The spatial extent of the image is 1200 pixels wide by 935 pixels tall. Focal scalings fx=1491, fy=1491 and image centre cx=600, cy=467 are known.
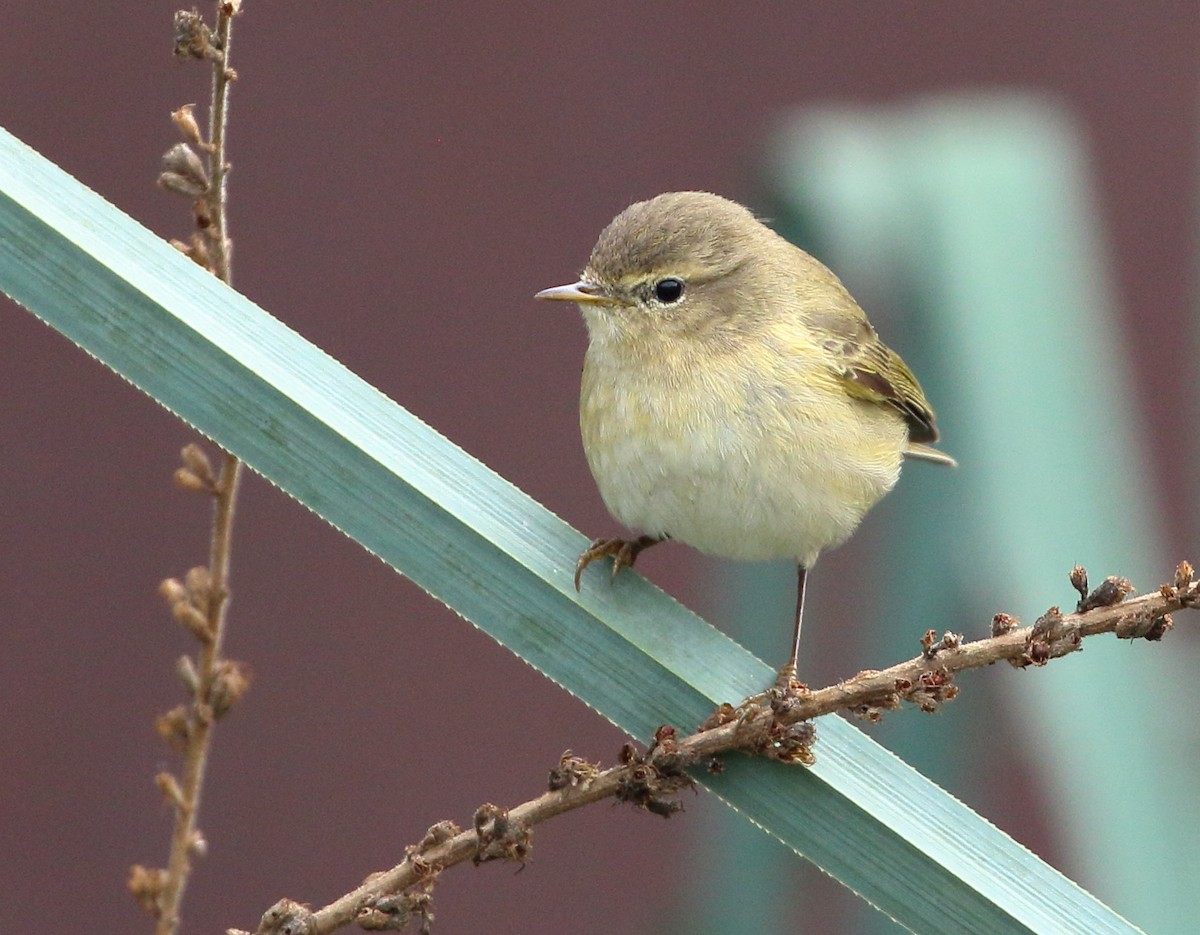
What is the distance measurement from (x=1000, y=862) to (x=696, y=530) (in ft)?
3.07

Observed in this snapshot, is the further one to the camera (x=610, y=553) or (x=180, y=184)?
(x=610, y=553)

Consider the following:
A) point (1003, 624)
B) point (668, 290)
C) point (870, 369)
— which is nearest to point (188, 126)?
point (1003, 624)

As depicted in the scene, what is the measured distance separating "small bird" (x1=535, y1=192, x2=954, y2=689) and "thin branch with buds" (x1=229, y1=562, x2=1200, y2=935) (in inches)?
27.2

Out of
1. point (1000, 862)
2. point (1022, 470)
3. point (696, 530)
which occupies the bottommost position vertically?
point (1000, 862)

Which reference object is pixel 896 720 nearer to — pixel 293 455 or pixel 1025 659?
pixel 1025 659

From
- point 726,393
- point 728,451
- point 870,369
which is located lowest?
point 728,451

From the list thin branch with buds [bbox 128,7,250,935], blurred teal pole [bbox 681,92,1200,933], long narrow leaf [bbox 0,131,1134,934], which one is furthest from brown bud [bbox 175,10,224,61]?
blurred teal pole [bbox 681,92,1200,933]

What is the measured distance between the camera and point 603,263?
7.81 ft

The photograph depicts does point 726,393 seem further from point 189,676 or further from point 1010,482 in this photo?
point 189,676

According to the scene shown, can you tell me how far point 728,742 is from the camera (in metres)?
1.40

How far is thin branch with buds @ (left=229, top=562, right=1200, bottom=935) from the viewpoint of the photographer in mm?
1224

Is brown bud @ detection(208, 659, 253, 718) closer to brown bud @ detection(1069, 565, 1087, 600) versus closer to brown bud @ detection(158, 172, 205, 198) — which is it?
brown bud @ detection(158, 172, 205, 198)

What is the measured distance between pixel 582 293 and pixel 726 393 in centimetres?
30

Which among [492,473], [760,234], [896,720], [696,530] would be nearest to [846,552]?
[896,720]
